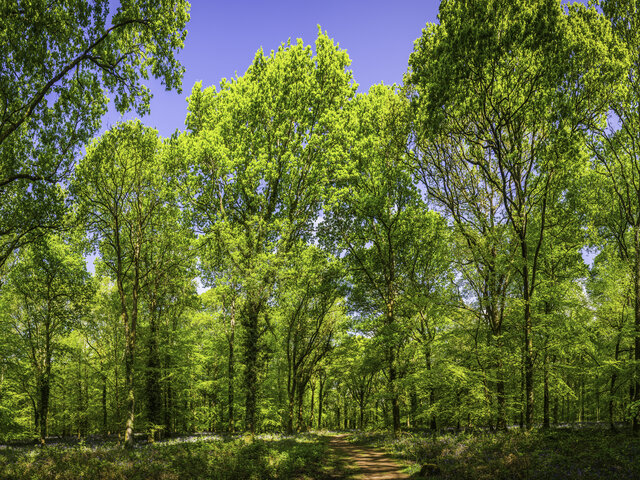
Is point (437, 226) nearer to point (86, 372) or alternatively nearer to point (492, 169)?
point (492, 169)

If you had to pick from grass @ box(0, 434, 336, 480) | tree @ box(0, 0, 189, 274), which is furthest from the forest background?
grass @ box(0, 434, 336, 480)

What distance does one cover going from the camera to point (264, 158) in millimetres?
16766

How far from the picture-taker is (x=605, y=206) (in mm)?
19219

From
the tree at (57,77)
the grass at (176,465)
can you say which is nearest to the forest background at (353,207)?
the tree at (57,77)

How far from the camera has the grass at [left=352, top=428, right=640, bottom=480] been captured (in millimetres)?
8328

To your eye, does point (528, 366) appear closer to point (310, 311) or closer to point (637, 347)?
point (637, 347)

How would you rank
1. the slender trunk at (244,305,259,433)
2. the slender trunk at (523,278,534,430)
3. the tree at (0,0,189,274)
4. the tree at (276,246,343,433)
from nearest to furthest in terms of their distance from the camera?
the tree at (0,0,189,274) → the slender trunk at (523,278,534,430) → the slender trunk at (244,305,259,433) → the tree at (276,246,343,433)

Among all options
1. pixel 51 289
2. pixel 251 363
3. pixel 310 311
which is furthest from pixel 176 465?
pixel 51 289

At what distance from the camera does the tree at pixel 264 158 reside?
16734 mm

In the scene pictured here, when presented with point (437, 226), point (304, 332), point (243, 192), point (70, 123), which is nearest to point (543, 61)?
point (437, 226)

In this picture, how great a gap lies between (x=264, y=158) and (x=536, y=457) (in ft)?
51.2

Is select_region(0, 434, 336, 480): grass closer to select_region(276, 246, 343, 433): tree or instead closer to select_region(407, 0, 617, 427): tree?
select_region(276, 246, 343, 433): tree

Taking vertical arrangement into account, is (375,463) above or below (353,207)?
below

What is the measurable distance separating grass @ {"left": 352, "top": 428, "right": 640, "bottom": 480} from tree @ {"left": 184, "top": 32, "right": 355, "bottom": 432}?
9.58m
